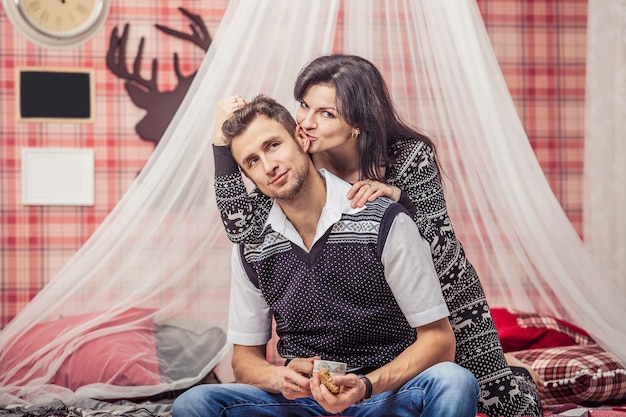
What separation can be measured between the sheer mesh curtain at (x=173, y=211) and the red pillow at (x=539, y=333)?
1.23 meters

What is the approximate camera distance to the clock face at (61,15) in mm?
4430

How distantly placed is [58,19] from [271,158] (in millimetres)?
2787

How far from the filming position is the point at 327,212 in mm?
2150

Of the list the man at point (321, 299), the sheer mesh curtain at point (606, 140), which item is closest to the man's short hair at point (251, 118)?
the man at point (321, 299)

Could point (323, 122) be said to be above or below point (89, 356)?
above

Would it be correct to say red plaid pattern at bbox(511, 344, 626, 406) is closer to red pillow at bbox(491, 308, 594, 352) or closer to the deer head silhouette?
red pillow at bbox(491, 308, 594, 352)

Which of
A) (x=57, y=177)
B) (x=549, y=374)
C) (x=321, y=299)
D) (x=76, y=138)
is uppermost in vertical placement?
(x=76, y=138)

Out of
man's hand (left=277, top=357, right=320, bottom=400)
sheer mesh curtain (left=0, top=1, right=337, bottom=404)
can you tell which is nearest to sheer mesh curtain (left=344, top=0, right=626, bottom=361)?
sheer mesh curtain (left=0, top=1, right=337, bottom=404)

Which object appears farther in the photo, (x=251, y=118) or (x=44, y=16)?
(x=44, y=16)

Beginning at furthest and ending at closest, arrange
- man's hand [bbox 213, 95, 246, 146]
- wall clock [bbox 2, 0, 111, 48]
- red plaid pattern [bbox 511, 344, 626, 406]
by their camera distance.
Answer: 1. wall clock [bbox 2, 0, 111, 48]
2. red plaid pattern [bbox 511, 344, 626, 406]
3. man's hand [bbox 213, 95, 246, 146]

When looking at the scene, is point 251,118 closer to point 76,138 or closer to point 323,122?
point 323,122

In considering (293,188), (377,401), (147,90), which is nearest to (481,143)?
(293,188)

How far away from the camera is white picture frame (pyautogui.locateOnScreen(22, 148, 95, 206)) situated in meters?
4.46

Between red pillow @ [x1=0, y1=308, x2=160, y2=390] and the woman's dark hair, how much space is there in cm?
131
